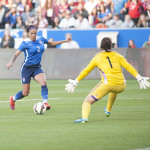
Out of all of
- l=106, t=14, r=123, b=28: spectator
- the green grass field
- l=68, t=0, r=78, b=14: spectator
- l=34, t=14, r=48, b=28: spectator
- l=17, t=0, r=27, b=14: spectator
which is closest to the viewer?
the green grass field

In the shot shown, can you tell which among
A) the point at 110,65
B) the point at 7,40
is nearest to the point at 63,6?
the point at 7,40

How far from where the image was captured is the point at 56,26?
27.4 meters

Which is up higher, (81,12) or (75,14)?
(81,12)

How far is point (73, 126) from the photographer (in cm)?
1012

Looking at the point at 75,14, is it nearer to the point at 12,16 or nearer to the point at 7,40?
the point at 12,16

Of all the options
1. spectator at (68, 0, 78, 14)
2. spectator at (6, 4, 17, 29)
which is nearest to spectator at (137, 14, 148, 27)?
spectator at (68, 0, 78, 14)

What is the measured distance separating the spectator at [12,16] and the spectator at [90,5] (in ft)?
12.3

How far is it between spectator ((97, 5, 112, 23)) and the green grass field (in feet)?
35.2

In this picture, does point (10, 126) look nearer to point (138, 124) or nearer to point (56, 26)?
point (138, 124)

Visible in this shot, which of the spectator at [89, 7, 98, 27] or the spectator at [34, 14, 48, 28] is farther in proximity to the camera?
the spectator at [34, 14, 48, 28]

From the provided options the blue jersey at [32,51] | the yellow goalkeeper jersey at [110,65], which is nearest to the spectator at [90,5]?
the blue jersey at [32,51]

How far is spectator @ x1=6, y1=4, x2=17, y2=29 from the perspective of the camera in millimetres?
27987

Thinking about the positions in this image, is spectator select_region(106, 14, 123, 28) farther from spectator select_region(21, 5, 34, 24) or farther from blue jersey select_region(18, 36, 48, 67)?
blue jersey select_region(18, 36, 48, 67)

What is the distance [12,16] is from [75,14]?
3514mm
